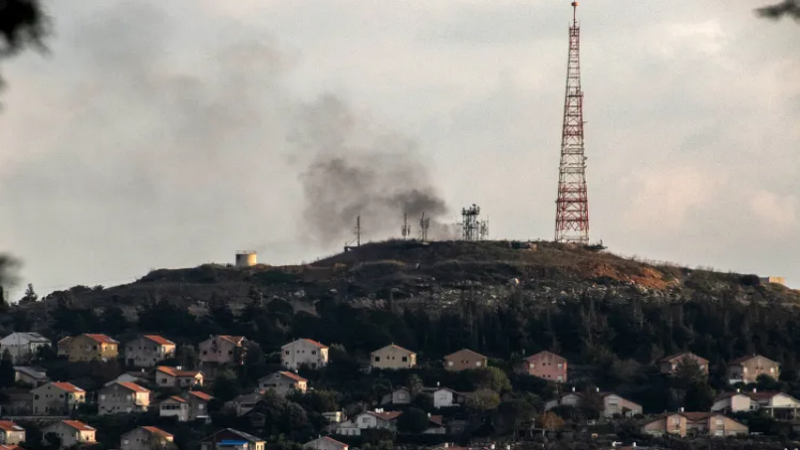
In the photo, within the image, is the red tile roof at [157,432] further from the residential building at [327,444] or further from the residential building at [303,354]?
the residential building at [303,354]

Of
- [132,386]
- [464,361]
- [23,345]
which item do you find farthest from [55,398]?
[464,361]

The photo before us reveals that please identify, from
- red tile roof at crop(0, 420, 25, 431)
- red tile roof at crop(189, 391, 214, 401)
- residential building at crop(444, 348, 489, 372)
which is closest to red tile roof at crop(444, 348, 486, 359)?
residential building at crop(444, 348, 489, 372)

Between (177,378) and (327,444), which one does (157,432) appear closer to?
(327,444)

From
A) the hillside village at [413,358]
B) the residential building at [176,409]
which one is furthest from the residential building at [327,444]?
the residential building at [176,409]

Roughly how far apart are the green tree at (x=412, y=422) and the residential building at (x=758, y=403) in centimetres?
1560

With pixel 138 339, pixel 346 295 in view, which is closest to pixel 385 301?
pixel 346 295

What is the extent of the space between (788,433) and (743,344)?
20743 mm

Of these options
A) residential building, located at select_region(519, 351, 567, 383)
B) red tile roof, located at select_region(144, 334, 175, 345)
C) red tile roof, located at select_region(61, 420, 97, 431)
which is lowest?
red tile roof, located at select_region(61, 420, 97, 431)

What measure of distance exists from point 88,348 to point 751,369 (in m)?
35.7

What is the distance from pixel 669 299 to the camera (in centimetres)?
11675

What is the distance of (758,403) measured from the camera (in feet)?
295

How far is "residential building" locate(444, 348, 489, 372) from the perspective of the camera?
9560 centimetres

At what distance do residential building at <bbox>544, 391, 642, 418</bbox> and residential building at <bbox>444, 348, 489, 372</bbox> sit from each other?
7.71m

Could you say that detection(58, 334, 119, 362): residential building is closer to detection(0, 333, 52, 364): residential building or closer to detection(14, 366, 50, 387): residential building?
detection(0, 333, 52, 364): residential building
